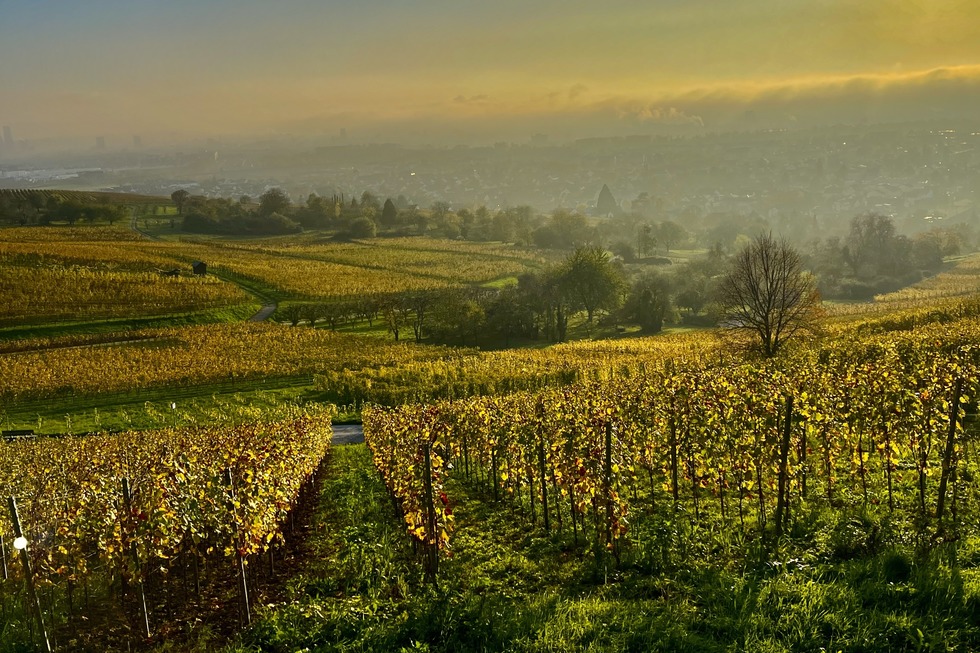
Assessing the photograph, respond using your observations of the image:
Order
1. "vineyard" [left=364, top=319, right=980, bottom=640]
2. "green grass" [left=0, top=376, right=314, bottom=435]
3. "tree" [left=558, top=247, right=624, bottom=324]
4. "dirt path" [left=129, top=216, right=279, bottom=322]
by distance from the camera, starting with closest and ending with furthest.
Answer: "vineyard" [left=364, top=319, right=980, bottom=640]
"green grass" [left=0, top=376, right=314, bottom=435]
"dirt path" [left=129, top=216, right=279, bottom=322]
"tree" [left=558, top=247, right=624, bottom=324]

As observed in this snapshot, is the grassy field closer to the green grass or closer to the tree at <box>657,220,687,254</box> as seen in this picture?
the green grass

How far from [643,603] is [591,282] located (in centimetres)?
7103

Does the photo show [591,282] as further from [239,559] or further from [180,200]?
[180,200]

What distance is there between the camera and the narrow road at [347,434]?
30.4 metres

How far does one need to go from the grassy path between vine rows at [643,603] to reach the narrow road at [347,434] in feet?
66.2

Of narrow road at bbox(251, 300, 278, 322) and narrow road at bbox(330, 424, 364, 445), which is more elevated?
narrow road at bbox(251, 300, 278, 322)

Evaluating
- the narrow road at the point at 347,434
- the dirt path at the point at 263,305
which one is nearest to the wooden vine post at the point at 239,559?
the narrow road at the point at 347,434

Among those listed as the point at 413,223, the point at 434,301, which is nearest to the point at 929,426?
the point at 434,301

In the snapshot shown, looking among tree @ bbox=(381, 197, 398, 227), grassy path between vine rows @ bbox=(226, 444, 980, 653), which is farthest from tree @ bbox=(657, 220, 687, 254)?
grassy path between vine rows @ bbox=(226, 444, 980, 653)

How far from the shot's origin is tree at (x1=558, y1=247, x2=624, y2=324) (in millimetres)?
76625

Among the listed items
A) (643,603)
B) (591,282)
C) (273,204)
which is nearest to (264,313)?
(591,282)

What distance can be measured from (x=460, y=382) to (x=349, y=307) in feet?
119

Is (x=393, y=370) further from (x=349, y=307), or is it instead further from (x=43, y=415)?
(x=349, y=307)

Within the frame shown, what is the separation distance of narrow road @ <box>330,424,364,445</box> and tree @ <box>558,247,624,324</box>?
46.6 m
